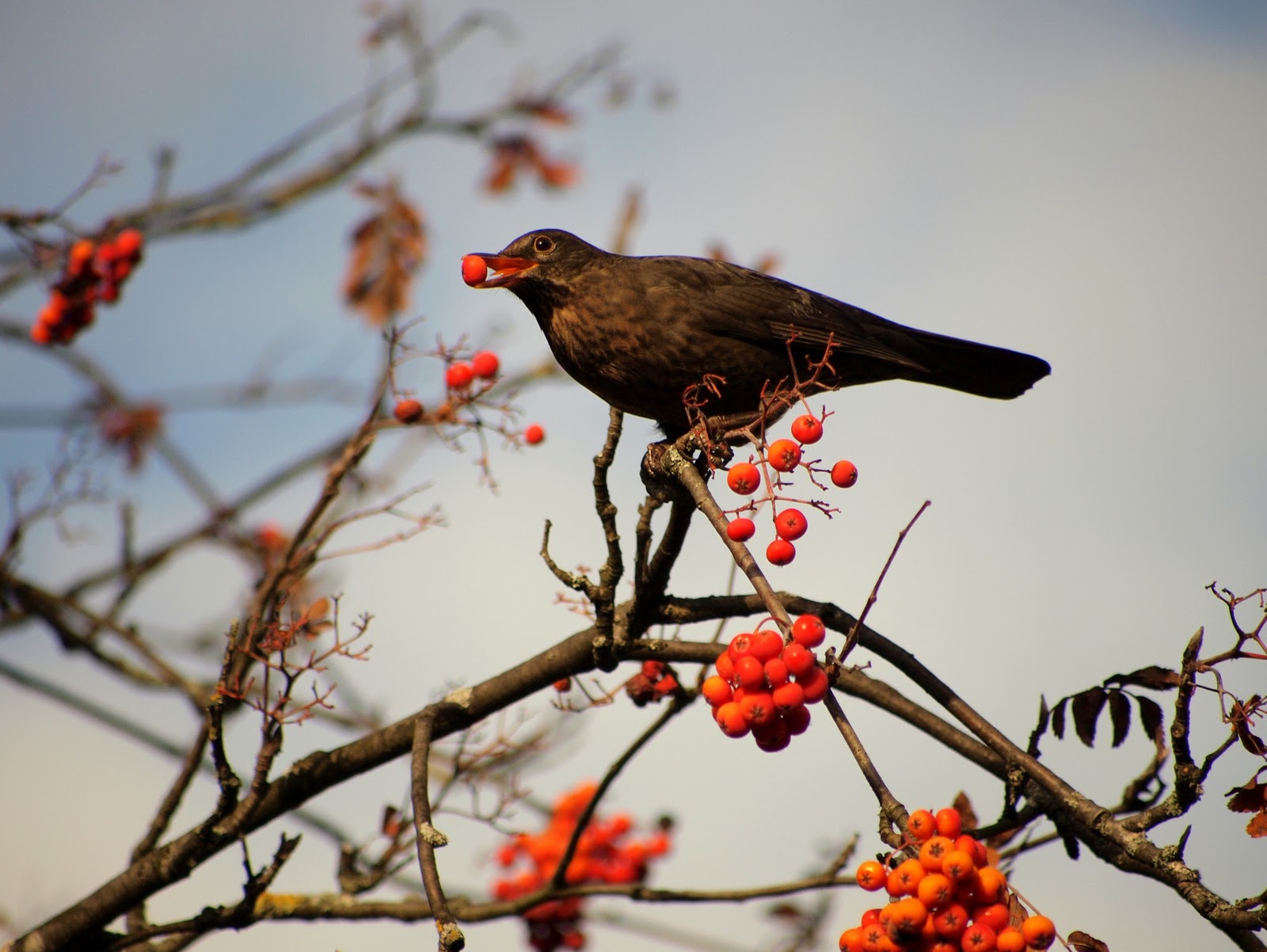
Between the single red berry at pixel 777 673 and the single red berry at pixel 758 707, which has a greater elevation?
the single red berry at pixel 777 673

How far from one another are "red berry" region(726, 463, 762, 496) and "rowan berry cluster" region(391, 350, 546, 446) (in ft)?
4.31

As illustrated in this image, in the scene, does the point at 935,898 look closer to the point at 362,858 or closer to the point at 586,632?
the point at 586,632

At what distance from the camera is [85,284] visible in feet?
16.2

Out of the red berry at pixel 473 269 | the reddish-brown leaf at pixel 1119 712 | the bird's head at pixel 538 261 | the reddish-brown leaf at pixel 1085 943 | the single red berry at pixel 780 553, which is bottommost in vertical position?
the reddish-brown leaf at pixel 1085 943

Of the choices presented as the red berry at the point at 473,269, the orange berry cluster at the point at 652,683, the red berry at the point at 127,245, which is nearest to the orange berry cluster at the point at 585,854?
the orange berry cluster at the point at 652,683

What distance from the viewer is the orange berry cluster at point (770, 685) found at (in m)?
2.01

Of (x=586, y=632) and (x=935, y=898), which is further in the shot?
(x=586, y=632)

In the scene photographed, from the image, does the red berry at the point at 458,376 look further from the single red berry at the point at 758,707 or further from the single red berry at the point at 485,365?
the single red berry at the point at 758,707

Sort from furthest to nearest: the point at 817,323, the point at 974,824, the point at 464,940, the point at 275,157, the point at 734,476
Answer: the point at 275,157
the point at 817,323
the point at 974,824
the point at 734,476
the point at 464,940

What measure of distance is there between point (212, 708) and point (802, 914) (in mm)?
3242

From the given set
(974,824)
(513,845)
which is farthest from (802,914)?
(974,824)

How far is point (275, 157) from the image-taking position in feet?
17.4

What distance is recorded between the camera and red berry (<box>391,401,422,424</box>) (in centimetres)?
345

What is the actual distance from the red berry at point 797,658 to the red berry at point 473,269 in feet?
6.89
